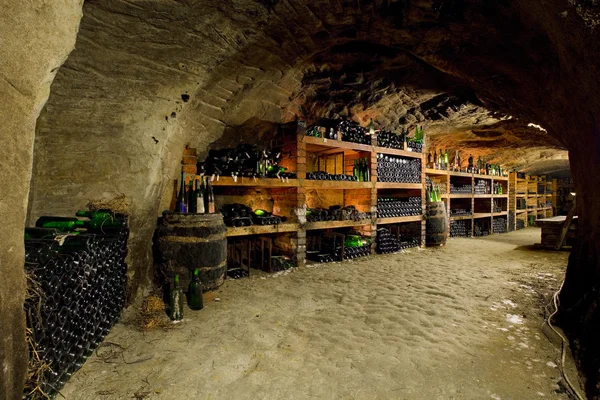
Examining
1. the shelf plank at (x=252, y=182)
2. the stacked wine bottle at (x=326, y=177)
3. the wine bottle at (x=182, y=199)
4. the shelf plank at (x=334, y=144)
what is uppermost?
the shelf plank at (x=334, y=144)

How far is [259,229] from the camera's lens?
Result: 4.64 meters

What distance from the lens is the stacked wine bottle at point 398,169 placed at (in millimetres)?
6676

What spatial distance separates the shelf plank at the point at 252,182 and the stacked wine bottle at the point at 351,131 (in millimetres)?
1745

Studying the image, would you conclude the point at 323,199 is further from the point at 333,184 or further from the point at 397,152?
the point at 397,152

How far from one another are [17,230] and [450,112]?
7.78 m

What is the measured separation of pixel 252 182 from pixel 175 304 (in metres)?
2.23

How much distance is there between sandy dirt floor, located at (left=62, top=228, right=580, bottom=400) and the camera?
1879 mm

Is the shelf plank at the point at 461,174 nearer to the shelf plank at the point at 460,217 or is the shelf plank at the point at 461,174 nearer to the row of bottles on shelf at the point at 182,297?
the shelf plank at the point at 460,217

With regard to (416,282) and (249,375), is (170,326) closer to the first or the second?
(249,375)

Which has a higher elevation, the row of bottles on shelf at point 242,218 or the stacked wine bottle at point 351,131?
the stacked wine bottle at point 351,131

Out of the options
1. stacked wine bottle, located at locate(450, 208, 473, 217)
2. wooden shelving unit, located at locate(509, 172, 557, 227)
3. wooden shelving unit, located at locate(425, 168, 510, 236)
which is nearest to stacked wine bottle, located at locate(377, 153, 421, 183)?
wooden shelving unit, located at locate(425, 168, 510, 236)

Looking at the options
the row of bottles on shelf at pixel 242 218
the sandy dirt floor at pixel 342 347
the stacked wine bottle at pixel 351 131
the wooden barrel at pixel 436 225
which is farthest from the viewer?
the wooden barrel at pixel 436 225

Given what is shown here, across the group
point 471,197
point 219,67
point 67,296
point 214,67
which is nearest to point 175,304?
point 67,296

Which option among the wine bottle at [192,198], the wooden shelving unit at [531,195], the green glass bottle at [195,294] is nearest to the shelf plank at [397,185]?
the wine bottle at [192,198]
